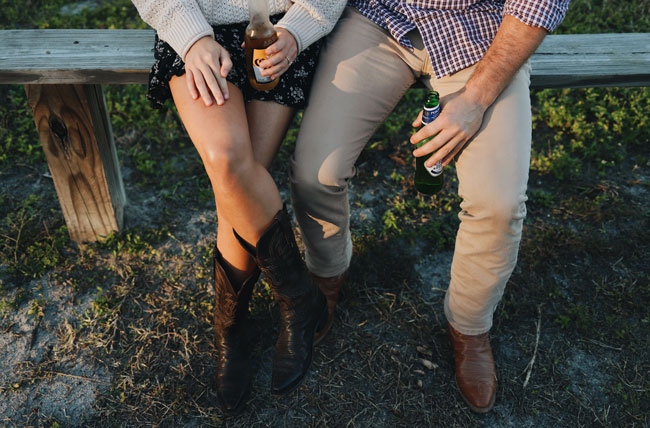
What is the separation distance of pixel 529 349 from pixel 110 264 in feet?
7.88

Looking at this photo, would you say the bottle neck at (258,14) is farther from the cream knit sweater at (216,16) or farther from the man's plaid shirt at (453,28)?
the man's plaid shirt at (453,28)

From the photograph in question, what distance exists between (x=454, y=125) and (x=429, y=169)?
0.23 m

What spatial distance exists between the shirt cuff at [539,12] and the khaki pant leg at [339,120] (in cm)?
56

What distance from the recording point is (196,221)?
136 inches

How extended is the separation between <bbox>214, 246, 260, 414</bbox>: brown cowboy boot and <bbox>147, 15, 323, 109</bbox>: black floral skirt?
2.43 ft

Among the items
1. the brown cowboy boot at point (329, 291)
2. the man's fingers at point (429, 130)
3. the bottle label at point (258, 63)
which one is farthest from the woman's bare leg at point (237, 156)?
the man's fingers at point (429, 130)

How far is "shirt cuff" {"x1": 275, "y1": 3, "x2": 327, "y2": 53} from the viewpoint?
2383mm

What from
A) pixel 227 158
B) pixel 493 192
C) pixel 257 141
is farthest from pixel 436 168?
pixel 227 158

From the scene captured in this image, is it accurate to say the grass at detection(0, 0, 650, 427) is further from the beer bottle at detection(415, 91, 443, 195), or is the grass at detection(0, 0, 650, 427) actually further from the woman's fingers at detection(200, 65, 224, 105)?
the woman's fingers at detection(200, 65, 224, 105)

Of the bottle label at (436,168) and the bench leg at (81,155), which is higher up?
the bottle label at (436,168)

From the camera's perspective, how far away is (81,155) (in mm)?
3002

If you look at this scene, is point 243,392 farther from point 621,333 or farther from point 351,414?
point 621,333

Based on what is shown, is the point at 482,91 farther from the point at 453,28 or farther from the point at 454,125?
the point at 453,28

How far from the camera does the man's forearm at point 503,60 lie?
88.9 inches
